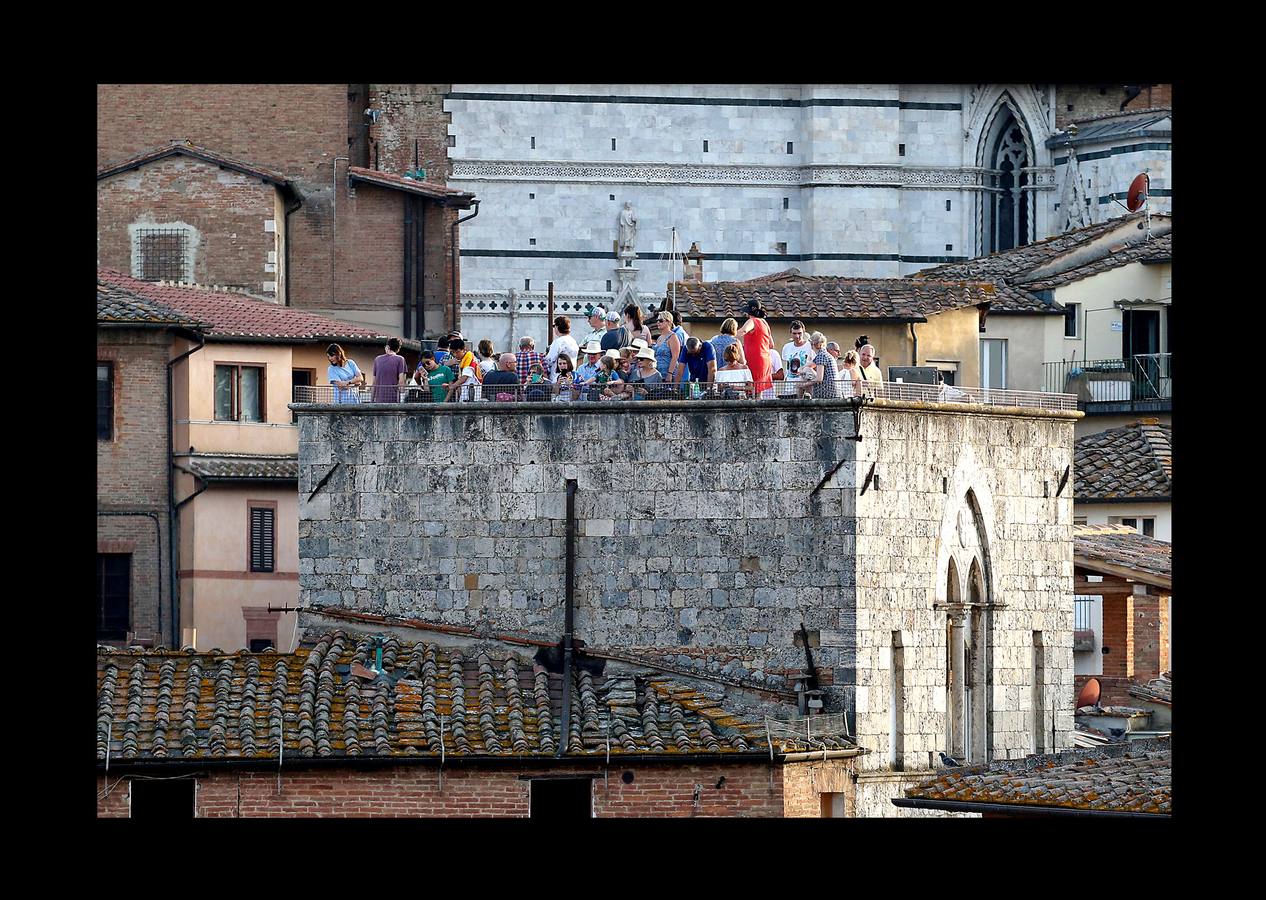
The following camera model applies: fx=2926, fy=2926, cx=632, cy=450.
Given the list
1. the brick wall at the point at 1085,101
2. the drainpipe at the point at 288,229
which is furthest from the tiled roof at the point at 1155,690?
the brick wall at the point at 1085,101

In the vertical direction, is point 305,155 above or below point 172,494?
above

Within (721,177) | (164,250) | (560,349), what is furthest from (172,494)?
(721,177)

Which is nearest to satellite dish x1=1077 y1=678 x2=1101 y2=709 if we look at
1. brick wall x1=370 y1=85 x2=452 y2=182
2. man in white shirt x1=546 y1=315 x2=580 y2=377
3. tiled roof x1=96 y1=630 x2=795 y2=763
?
tiled roof x1=96 y1=630 x2=795 y2=763

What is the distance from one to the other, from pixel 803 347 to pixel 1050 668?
4.94 metres

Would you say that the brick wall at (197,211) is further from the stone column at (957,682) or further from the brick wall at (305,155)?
the stone column at (957,682)

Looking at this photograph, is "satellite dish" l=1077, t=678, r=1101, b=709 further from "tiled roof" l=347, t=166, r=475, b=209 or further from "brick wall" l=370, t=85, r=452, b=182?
"brick wall" l=370, t=85, r=452, b=182

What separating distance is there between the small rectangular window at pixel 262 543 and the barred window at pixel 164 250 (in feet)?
22.9

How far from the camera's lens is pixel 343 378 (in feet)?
99.7

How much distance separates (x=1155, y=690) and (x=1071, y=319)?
1211 centimetres

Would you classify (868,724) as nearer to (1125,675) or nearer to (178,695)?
(178,695)

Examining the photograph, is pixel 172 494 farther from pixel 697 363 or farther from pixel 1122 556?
pixel 697 363

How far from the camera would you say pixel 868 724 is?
27609 mm

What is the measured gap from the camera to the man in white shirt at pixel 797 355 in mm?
27719

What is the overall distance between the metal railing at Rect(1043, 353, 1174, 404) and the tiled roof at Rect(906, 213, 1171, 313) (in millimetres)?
1355
